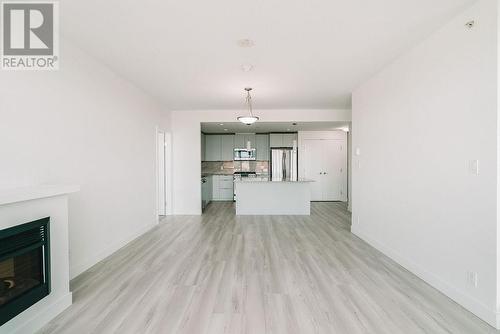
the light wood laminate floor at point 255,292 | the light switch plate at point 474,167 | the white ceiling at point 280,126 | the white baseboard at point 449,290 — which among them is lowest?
the light wood laminate floor at point 255,292

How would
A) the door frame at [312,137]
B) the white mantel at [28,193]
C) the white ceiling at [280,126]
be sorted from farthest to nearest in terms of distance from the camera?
the door frame at [312,137]
the white ceiling at [280,126]
the white mantel at [28,193]

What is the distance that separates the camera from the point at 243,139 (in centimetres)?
941

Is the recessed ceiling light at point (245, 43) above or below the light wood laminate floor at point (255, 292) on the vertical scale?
above

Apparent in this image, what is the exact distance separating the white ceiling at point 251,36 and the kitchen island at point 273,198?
9.41ft

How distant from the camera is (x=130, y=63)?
3527 mm

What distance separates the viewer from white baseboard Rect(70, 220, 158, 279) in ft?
9.82

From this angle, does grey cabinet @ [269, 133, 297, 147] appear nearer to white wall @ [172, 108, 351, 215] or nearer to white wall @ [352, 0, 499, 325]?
white wall @ [172, 108, 351, 215]

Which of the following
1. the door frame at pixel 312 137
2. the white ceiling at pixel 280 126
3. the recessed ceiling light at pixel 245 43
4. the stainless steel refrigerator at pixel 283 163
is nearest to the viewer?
the recessed ceiling light at pixel 245 43

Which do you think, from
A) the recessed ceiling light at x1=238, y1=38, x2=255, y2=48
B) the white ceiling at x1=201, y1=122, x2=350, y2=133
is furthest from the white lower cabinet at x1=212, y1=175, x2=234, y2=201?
the recessed ceiling light at x1=238, y1=38, x2=255, y2=48

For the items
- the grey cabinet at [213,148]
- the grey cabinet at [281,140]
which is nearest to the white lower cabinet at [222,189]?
the grey cabinet at [213,148]

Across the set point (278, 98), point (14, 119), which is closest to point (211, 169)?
point (278, 98)

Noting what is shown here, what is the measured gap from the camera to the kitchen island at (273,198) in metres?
6.63

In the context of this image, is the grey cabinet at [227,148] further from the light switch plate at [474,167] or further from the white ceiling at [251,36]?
the light switch plate at [474,167]

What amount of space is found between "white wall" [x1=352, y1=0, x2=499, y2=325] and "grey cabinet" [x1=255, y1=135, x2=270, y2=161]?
5643mm
